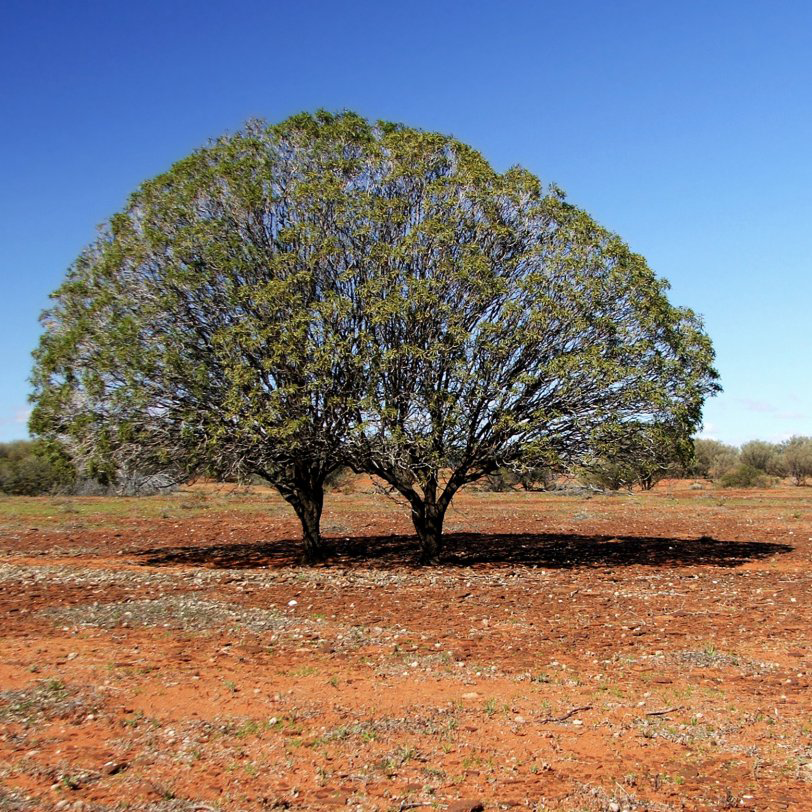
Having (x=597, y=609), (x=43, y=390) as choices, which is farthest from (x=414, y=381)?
(x=43, y=390)

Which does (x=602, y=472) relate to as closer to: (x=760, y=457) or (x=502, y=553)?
(x=502, y=553)

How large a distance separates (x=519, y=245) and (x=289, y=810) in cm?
1590

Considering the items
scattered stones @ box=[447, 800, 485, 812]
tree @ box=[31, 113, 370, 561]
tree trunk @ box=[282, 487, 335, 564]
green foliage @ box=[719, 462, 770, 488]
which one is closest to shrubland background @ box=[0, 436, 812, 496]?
green foliage @ box=[719, 462, 770, 488]

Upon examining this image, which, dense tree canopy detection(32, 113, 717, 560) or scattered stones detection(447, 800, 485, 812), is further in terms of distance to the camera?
dense tree canopy detection(32, 113, 717, 560)

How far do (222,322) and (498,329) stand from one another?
22.4 feet

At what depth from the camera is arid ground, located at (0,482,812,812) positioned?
6.55 meters

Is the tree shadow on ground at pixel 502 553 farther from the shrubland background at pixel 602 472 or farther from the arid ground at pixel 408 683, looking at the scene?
the shrubland background at pixel 602 472

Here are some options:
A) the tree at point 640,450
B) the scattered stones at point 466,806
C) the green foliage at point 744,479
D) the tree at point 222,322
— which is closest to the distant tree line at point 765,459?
the green foliage at point 744,479

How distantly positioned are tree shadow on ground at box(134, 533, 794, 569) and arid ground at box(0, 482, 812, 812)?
0.78ft

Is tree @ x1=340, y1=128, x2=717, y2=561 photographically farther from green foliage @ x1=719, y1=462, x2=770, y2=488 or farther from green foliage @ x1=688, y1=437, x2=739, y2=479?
green foliage @ x1=688, y1=437, x2=739, y2=479

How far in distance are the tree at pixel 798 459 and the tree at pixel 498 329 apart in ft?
249

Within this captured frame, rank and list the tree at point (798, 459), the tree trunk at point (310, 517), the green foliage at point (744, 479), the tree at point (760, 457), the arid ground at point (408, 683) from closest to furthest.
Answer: the arid ground at point (408, 683) → the tree trunk at point (310, 517) → the green foliage at point (744, 479) → the tree at point (798, 459) → the tree at point (760, 457)

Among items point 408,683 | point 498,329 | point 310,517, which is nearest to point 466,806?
point 408,683

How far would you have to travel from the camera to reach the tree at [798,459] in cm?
8700
